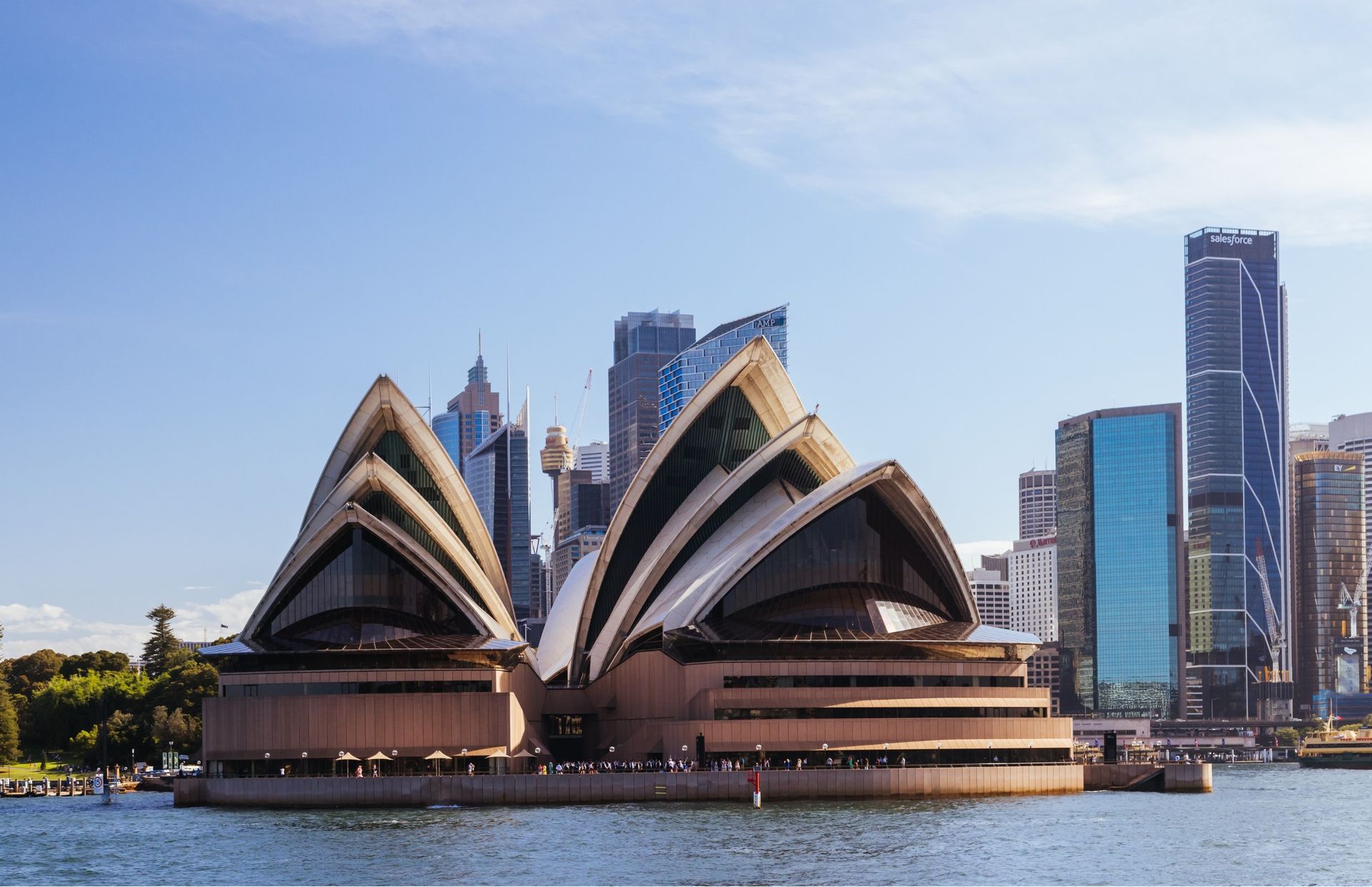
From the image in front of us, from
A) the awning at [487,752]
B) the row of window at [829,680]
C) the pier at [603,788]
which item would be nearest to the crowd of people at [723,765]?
the pier at [603,788]

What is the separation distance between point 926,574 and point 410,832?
125ft

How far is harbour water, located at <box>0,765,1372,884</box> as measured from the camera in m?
56.1

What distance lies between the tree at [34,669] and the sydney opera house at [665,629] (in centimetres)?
7256

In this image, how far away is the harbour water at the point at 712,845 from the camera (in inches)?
2207

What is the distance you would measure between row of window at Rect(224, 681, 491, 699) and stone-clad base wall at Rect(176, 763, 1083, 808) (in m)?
5.49

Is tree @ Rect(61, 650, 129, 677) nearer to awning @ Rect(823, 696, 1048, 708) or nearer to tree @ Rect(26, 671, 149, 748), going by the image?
tree @ Rect(26, 671, 149, 748)

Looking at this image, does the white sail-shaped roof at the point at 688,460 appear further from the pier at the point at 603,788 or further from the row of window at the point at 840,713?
the pier at the point at 603,788

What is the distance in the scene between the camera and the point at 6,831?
7800 cm

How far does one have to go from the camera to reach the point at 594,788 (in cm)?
8544

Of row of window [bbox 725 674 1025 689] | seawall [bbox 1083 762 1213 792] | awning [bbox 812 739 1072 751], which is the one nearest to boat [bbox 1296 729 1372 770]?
seawall [bbox 1083 762 1213 792]

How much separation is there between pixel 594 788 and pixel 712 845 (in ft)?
77.1

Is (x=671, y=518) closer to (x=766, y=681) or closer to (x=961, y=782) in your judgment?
(x=766, y=681)

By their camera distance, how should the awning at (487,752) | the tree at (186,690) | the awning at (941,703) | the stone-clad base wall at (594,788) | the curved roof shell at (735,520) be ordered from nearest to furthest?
the stone-clad base wall at (594,788) → the awning at (941,703) → the awning at (487,752) → the curved roof shell at (735,520) → the tree at (186,690)

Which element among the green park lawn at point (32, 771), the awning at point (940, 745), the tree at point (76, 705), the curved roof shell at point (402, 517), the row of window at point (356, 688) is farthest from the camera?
the tree at point (76, 705)
